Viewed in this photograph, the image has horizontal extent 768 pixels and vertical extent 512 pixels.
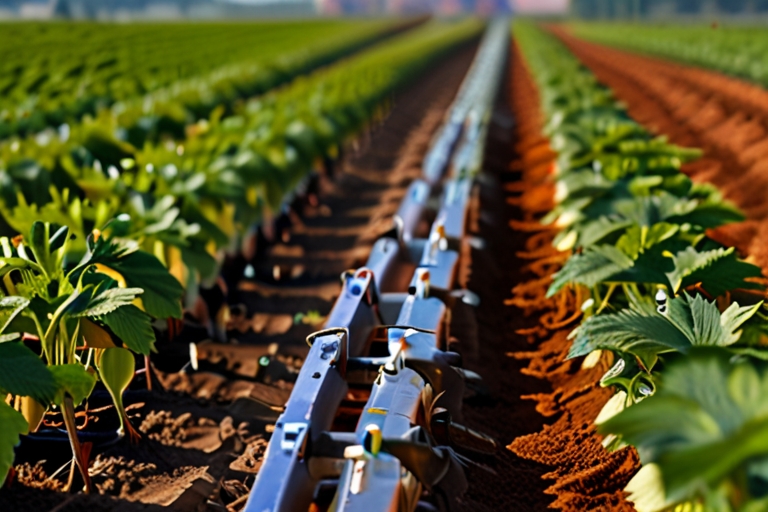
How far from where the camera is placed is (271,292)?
6.58 meters

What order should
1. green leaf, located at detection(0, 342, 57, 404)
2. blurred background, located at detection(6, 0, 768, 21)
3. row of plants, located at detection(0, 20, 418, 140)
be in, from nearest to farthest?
green leaf, located at detection(0, 342, 57, 404)
row of plants, located at detection(0, 20, 418, 140)
blurred background, located at detection(6, 0, 768, 21)

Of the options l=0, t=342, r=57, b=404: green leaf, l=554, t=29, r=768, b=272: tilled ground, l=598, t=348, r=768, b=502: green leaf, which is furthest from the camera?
l=554, t=29, r=768, b=272: tilled ground

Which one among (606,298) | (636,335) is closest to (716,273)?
(606,298)

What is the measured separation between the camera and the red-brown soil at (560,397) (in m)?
3.33

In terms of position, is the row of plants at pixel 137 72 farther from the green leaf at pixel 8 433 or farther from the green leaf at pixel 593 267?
the green leaf at pixel 8 433

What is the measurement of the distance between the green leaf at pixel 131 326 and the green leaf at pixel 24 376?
412mm

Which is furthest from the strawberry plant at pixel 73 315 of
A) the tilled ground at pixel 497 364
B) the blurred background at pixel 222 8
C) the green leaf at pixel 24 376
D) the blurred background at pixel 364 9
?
the blurred background at pixel 222 8

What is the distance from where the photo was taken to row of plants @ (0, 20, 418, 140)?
1027cm

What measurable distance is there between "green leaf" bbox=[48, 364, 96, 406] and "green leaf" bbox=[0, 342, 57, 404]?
106mm

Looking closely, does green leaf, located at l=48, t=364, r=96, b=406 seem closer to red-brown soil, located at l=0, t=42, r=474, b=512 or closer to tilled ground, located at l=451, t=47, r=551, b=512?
red-brown soil, located at l=0, t=42, r=474, b=512

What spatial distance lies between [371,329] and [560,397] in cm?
104

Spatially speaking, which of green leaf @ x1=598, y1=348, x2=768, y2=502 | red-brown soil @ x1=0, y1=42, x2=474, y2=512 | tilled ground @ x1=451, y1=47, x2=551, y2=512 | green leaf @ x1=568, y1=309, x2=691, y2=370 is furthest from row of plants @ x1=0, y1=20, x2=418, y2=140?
green leaf @ x1=598, y1=348, x2=768, y2=502

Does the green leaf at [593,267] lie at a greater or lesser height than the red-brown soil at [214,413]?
greater

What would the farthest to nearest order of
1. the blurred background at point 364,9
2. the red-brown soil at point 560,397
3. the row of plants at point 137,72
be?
the blurred background at point 364,9
the row of plants at point 137,72
the red-brown soil at point 560,397
